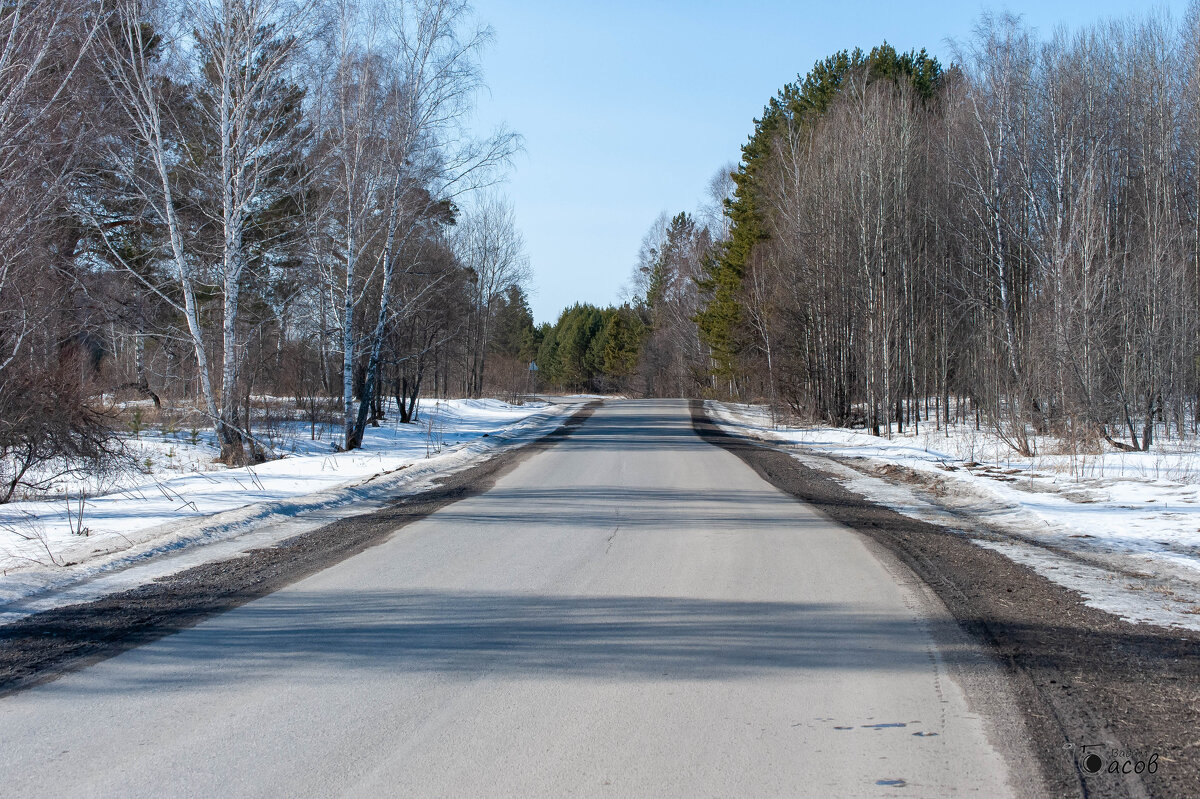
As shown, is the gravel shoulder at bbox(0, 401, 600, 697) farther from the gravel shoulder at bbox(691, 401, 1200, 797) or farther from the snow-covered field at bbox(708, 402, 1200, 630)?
the snow-covered field at bbox(708, 402, 1200, 630)

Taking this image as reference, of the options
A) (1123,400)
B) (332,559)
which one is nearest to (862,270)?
(1123,400)

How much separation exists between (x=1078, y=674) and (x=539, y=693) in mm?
3130

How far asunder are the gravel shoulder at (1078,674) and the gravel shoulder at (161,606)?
5.32m

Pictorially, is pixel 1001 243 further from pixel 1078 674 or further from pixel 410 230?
pixel 1078 674

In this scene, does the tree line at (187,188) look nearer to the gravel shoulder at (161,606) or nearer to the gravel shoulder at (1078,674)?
the gravel shoulder at (161,606)

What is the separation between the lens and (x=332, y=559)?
7914 millimetres

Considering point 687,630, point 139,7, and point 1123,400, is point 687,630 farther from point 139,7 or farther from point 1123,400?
point 139,7

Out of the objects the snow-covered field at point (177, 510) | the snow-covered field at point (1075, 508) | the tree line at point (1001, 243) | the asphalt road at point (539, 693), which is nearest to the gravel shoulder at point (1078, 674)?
the asphalt road at point (539, 693)

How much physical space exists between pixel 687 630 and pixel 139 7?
17952 millimetres

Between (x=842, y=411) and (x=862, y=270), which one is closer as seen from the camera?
(x=862, y=270)

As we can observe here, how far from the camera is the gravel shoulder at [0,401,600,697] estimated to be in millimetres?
5020

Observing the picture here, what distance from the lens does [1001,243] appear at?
24.5 metres

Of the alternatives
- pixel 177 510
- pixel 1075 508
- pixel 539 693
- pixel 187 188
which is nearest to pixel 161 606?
pixel 539 693

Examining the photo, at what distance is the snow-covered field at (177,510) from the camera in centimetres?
725
